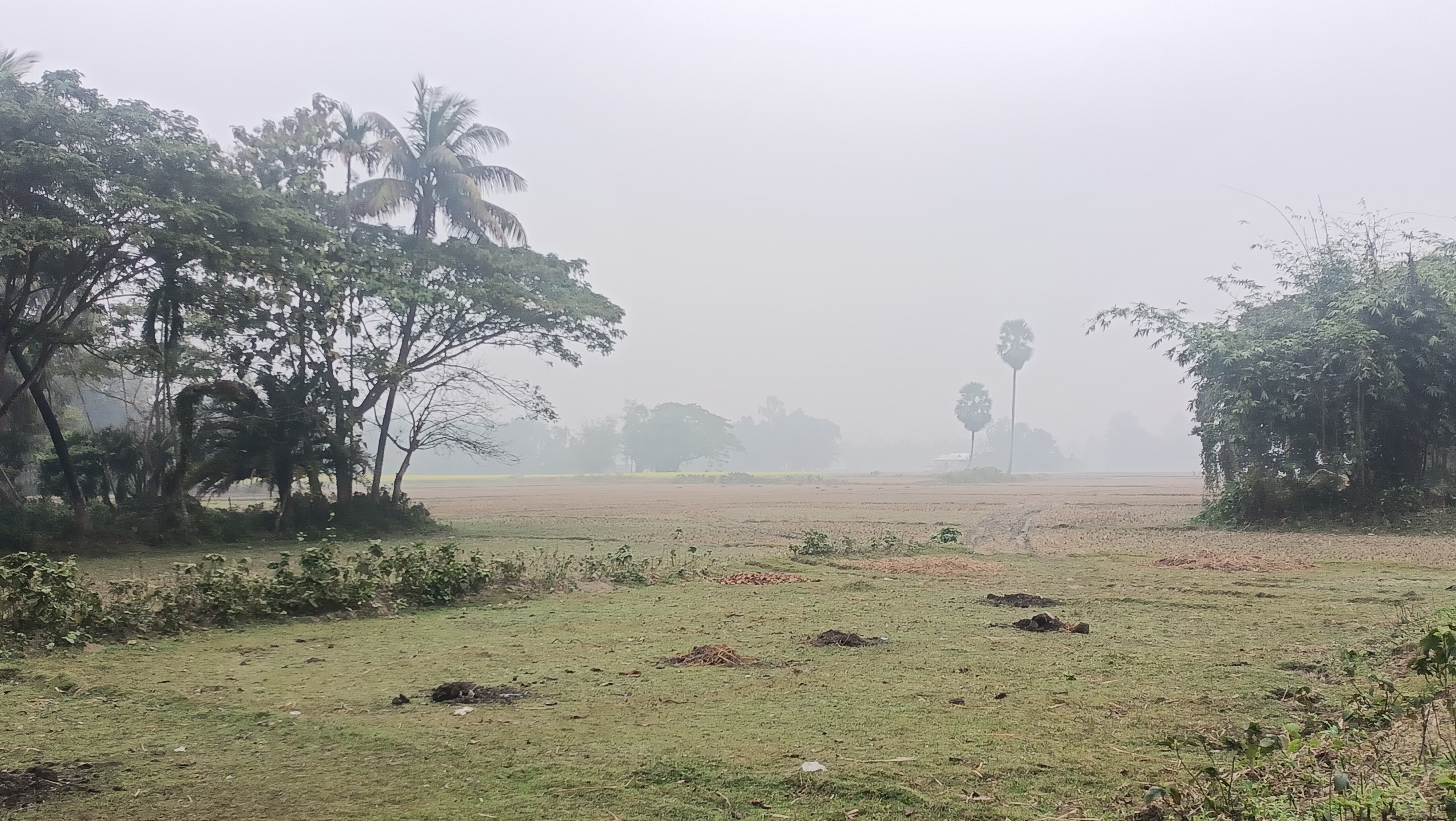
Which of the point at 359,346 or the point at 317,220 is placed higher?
the point at 317,220

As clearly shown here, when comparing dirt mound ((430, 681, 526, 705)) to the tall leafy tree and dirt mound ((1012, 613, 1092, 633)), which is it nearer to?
dirt mound ((1012, 613, 1092, 633))

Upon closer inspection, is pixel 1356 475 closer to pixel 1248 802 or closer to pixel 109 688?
pixel 1248 802

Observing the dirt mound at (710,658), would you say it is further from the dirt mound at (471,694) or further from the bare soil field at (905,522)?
the bare soil field at (905,522)

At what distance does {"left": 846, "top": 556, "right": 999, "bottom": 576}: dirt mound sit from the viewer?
13484mm

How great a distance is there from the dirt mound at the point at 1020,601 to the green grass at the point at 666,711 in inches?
16.6

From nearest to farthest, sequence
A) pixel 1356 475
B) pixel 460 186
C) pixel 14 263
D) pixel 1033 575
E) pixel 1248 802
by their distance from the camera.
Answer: pixel 1248 802
pixel 1033 575
pixel 14 263
pixel 1356 475
pixel 460 186

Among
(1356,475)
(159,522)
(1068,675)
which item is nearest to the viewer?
(1068,675)

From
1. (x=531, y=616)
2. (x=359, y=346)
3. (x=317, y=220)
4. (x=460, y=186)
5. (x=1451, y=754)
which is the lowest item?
(x=531, y=616)

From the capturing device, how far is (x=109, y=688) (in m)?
6.28

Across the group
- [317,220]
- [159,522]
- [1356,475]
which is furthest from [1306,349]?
[159,522]

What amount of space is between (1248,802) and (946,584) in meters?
8.81

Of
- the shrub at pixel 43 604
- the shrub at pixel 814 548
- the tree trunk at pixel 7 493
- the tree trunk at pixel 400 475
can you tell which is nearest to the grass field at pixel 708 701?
the shrub at pixel 43 604

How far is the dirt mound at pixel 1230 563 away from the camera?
13.4m

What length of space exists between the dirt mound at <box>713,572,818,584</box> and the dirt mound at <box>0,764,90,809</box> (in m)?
8.60
